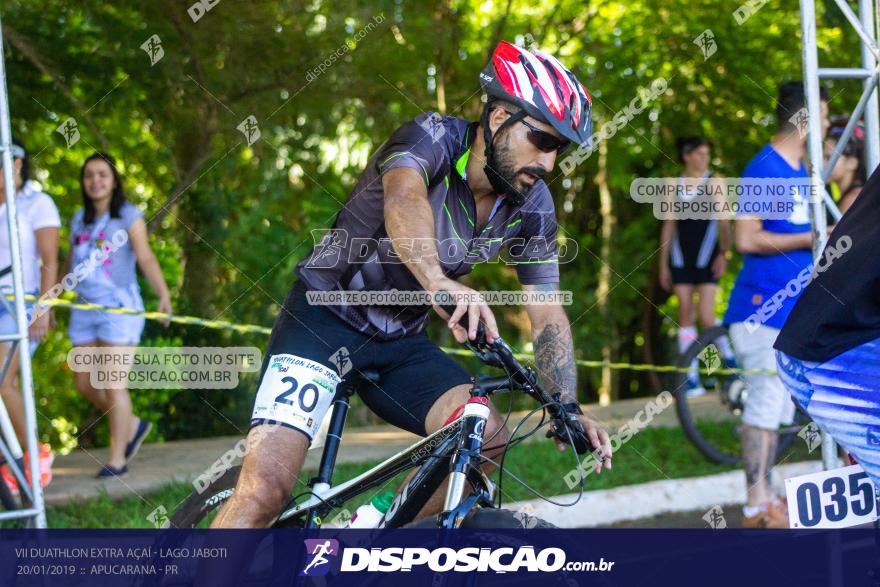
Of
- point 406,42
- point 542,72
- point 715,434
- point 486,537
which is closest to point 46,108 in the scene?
point 406,42

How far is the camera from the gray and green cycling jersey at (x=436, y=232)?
375 centimetres

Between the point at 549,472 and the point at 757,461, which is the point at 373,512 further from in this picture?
the point at 549,472

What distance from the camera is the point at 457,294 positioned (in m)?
3.07

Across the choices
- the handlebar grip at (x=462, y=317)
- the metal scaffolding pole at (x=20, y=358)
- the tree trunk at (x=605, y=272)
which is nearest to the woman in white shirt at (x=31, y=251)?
the metal scaffolding pole at (x=20, y=358)

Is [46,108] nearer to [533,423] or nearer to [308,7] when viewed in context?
[308,7]

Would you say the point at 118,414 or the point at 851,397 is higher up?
the point at 118,414

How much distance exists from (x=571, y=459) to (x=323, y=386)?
4809 millimetres

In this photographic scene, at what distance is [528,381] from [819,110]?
2.79m

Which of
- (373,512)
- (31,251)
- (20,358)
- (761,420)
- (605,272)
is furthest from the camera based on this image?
(605,272)

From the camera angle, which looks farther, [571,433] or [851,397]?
[571,433]

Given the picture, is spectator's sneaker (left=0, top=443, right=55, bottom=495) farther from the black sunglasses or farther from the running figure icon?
the black sunglasses

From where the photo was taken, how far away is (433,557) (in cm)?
307

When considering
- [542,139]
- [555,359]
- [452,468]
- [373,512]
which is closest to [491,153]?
[542,139]

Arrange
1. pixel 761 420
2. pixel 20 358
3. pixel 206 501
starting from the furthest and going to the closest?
pixel 761 420
pixel 20 358
pixel 206 501
